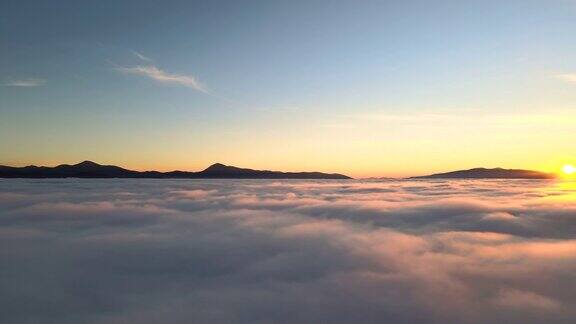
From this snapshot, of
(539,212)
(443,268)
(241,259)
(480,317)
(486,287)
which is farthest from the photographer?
(539,212)

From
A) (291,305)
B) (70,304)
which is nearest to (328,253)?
(291,305)

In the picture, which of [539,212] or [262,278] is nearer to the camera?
[262,278]

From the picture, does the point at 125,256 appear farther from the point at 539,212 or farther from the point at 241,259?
the point at 539,212

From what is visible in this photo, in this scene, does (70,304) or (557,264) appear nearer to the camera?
(70,304)

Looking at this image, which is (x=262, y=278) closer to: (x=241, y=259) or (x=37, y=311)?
(x=241, y=259)

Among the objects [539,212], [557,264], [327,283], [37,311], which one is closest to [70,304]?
[37,311]

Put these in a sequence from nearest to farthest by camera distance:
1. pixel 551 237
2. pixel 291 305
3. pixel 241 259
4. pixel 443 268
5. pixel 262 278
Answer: pixel 291 305, pixel 262 278, pixel 443 268, pixel 241 259, pixel 551 237

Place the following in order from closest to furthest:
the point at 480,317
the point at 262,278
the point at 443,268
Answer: the point at 480,317 < the point at 262,278 < the point at 443,268

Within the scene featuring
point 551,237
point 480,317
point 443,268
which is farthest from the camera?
point 551,237
